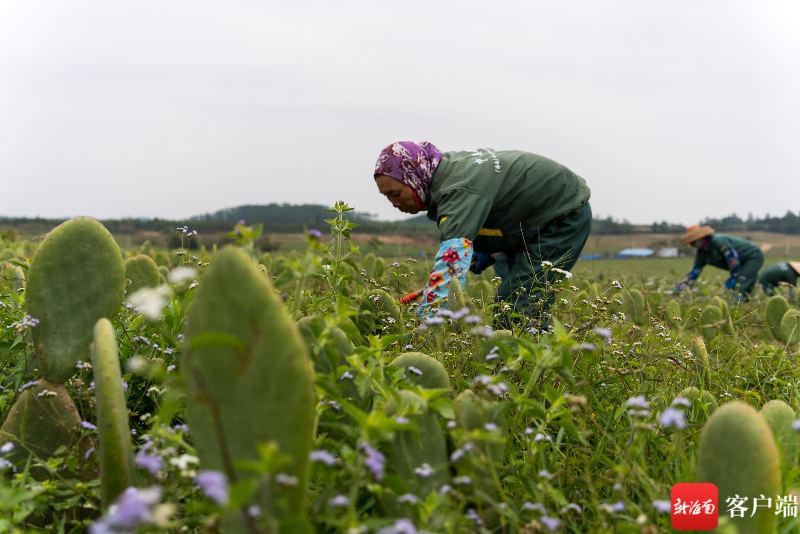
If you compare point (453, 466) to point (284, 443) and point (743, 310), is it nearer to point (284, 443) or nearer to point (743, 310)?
point (284, 443)

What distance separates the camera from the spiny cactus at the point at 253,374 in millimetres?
761

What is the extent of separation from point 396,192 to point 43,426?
1.90 m

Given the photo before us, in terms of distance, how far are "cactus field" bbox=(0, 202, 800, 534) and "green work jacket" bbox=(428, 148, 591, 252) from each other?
3.16ft

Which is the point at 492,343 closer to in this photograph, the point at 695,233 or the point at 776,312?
the point at 776,312

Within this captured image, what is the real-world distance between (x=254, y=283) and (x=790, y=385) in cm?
183

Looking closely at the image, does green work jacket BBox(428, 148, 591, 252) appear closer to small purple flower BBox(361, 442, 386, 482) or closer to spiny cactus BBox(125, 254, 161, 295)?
spiny cactus BBox(125, 254, 161, 295)

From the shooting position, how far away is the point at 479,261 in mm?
3801

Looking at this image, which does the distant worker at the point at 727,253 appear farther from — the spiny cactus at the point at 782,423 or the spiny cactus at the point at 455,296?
the spiny cactus at the point at 782,423

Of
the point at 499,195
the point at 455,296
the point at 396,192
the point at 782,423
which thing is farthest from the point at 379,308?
the point at 782,423

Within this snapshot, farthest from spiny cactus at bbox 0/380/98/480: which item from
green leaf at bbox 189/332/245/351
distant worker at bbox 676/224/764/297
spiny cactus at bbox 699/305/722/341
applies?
distant worker at bbox 676/224/764/297

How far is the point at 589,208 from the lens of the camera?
3348 mm

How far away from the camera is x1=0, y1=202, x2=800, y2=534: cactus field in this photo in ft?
2.51

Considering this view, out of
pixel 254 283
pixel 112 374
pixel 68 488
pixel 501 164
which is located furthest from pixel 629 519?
pixel 501 164

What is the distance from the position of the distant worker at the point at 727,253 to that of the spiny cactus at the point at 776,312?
14.3ft
